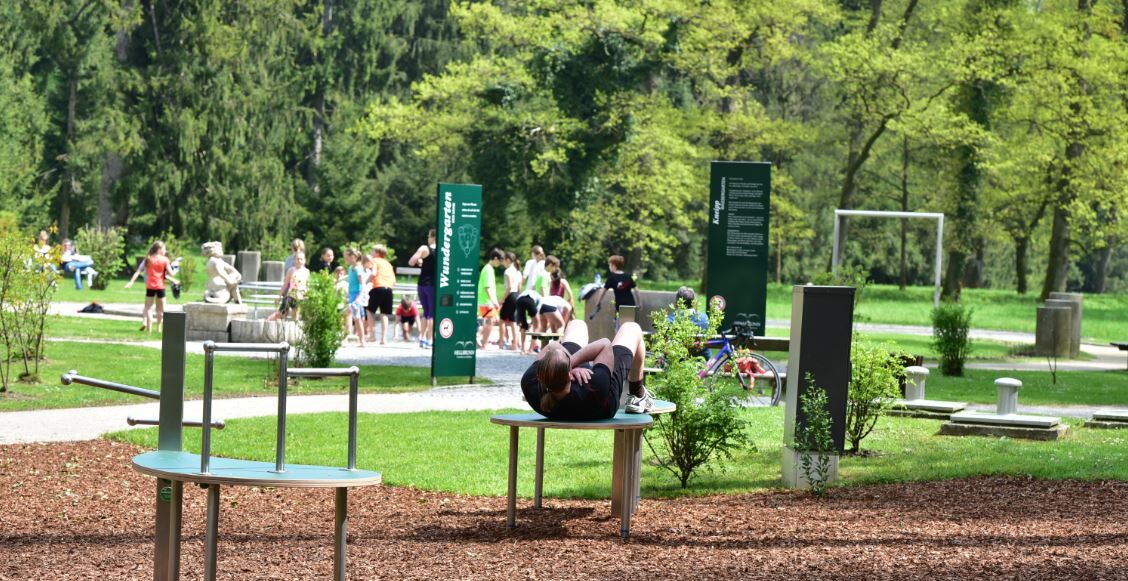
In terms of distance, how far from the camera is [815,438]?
995 cm

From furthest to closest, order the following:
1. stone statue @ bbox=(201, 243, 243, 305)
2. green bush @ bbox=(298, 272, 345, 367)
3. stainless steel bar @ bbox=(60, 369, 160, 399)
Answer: stone statue @ bbox=(201, 243, 243, 305)
green bush @ bbox=(298, 272, 345, 367)
stainless steel bar @ bbox=(60, 369, 160, 399)

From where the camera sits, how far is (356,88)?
5597 cm

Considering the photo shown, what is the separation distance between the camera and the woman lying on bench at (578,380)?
807 cm

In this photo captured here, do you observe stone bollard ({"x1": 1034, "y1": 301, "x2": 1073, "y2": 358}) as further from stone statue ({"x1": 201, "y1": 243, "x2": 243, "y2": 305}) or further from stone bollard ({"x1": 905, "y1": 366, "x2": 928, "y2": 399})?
stone statue ({"x1": 201, "y1": 243, "x2": 243, "y2": 305})

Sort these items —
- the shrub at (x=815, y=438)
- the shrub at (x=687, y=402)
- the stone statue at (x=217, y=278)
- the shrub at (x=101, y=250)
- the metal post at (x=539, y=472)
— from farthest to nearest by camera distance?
1. the shrub at (x=101, y=250)
2. the stone statue at (x=217, y=278)
3. the shrub at (x=687, y=402)
4. the shrub at (x=815, y=438)
5. the metal post at (x=539, y=472)

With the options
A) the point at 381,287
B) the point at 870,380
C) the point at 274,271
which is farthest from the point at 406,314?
the point at 870,380

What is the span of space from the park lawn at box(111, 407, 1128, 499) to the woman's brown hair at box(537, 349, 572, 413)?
1947 mm

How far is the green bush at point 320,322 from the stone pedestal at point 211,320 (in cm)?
532

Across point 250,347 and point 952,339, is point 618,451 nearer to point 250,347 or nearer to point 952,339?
point 250,347

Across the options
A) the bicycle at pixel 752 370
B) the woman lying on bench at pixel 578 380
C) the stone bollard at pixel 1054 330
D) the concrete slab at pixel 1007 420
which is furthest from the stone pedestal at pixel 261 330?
the stone bollard at pixel 1054 330

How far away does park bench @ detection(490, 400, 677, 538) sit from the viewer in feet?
26.8

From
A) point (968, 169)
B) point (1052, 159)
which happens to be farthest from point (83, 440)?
point (968, 169)

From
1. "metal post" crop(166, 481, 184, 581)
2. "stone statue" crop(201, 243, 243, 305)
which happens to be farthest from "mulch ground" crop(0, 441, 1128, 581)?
"stone statue" crop(201, 243, 243, 305)

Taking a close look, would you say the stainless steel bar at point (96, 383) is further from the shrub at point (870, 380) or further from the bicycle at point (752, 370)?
the bicycle at point (752, 370)
